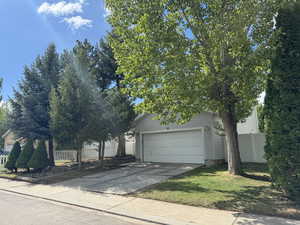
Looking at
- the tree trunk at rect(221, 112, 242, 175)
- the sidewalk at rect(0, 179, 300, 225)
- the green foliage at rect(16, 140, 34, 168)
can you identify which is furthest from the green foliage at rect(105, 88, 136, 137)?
the tree trunk at rect(221, 112, 242, 175)

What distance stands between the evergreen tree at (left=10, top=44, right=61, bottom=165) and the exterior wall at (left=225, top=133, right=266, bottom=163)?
12411 millimetres

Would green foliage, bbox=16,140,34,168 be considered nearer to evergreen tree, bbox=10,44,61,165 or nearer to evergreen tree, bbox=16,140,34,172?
evergreen tree, bbox=16,140,34,172

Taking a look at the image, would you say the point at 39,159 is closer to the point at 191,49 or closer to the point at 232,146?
the point at 191,49

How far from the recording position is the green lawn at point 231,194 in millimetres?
5018

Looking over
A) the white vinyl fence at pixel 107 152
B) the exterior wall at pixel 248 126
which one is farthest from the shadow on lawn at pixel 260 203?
the white vinyl fence at pixel 107 152

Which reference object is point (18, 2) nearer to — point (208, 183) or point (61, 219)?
point (61, 219)

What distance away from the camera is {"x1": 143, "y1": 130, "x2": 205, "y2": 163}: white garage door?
41.9ft

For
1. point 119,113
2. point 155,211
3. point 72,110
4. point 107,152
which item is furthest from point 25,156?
point 155,211

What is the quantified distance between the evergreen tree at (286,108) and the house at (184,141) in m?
6.54

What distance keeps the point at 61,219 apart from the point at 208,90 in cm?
640

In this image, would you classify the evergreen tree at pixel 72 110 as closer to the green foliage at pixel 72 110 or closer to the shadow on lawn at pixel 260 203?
the green foliage at pixel 72 110

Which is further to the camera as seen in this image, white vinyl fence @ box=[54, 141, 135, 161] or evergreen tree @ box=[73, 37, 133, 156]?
white vinyl fence @ box=[54, 141, 135, 161]

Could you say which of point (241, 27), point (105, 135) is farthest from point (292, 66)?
point (105, 135)

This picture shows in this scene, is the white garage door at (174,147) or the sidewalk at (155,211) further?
the white garage door at (174,147)
